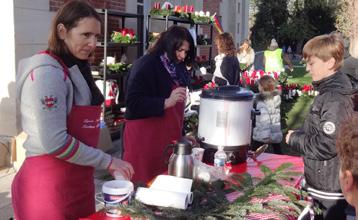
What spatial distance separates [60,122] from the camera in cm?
194

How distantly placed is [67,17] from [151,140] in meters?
1.40

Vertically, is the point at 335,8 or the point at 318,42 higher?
the point at 335,8

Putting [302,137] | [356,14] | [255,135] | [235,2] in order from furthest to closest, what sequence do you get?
[235,2] → [356,14] → [255,135] → [302,137]

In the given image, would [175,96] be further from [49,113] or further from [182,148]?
[49,113]

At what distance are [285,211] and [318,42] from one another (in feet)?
3.97

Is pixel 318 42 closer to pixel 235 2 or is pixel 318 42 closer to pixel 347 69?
pixel 347 69

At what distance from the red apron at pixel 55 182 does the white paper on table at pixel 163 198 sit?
0.34 metres

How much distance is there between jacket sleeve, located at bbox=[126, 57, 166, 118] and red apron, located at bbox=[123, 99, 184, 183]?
0.32ft

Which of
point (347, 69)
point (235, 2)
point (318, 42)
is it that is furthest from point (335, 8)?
point (318, 42)

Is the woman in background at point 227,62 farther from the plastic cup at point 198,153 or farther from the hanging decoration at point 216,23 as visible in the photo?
the hanging decoration at point 216,23

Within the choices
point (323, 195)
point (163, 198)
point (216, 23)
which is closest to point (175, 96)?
point (163, 198)

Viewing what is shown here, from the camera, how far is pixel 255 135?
5734 mm

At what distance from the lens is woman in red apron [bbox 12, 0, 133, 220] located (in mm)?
1927

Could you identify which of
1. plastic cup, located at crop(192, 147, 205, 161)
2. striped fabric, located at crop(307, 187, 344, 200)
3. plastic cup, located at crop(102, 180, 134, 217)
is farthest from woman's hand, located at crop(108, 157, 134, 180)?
striped fabric, located at crop(307, 187, 344, 200)
